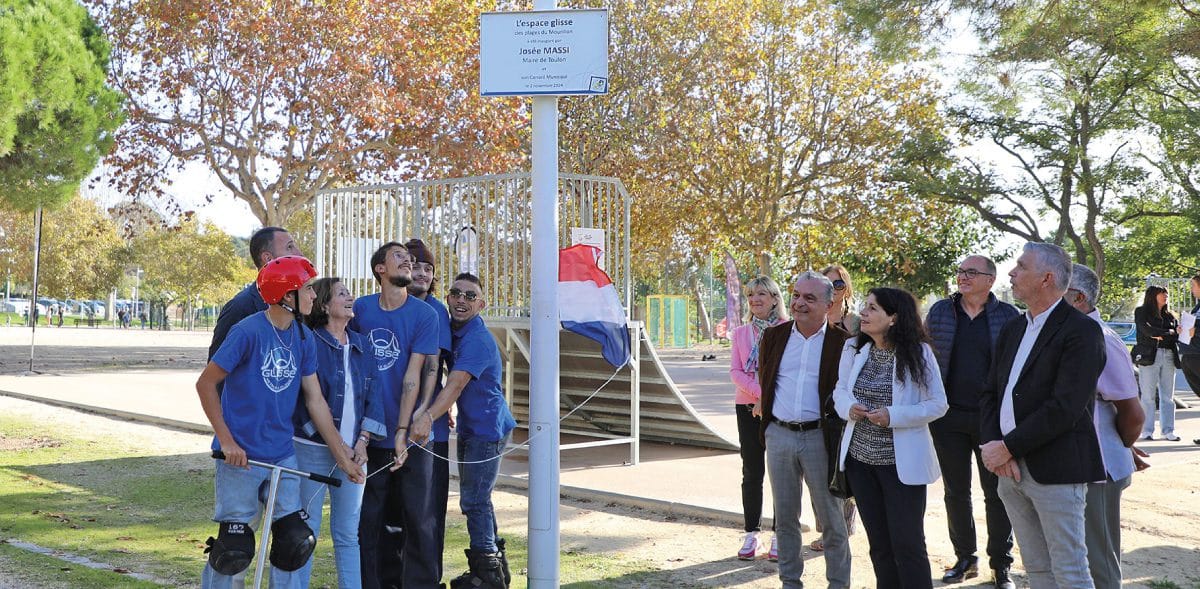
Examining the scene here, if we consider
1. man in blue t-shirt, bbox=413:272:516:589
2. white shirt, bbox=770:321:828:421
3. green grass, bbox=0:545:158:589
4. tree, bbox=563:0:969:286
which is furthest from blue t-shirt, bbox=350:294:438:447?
tree, bbox=563:0:969:286

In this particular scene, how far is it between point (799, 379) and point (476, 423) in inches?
67.5

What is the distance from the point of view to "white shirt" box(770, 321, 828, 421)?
5566mm

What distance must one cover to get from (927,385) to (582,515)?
3.63 meters

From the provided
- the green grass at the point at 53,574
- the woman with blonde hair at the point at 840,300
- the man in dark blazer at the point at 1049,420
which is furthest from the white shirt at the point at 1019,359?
the green grass at the point at 53,574

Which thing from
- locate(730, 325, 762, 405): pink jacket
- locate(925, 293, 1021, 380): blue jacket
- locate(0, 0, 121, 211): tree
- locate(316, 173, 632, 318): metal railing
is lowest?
locate(730, 325, 762, 405): pink jacket

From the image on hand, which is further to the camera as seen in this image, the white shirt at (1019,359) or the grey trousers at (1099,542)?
the grey trousers at (1099,542)

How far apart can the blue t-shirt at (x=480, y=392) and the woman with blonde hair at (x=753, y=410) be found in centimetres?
154

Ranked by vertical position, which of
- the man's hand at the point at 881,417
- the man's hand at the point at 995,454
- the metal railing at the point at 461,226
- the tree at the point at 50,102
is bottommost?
the man's hand at the point at 995,454

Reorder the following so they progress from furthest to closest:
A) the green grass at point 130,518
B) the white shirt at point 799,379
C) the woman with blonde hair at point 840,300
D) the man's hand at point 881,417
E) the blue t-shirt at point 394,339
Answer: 1. the woman with blonde hair at point 840,300
2. the green grass at point 130,518
3. the white shirt at point 799,379
4. the blue t-shirt at point 394,339
5. the man's hand at point 881,417

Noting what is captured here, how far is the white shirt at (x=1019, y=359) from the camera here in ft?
15.4

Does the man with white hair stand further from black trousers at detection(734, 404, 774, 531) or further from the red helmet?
the red helmet

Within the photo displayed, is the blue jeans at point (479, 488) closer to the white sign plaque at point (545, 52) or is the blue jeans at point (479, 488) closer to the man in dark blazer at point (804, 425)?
the man in dark blazer at point (804, 425)

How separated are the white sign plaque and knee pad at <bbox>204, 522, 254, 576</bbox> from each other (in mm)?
2214

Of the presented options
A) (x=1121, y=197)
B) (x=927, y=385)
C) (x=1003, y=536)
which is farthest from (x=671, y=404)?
(x=1121, y=197)
